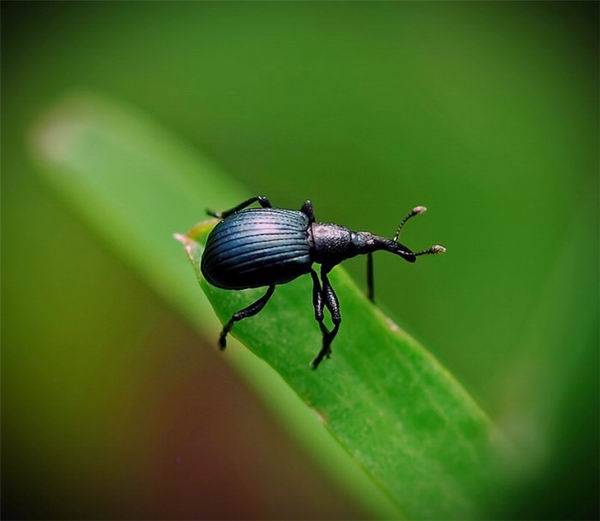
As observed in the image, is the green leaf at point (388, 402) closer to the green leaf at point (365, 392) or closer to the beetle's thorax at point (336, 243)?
the green leaf at point (365, 392)

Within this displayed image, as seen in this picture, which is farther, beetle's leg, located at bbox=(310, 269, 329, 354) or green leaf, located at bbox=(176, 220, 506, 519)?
beetle's leg, located at bbox=(310, 269, 329, 354)

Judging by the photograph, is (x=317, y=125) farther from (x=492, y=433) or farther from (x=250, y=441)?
(x=492, y=433)

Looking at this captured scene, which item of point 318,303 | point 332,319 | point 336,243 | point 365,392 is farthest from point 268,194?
point 365,392

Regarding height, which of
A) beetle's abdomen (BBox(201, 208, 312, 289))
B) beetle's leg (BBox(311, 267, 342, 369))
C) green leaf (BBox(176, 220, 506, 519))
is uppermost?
beetle's abdomen (BBox(201, 208, 312, 289))

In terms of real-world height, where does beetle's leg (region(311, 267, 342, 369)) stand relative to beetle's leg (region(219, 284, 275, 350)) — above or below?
below

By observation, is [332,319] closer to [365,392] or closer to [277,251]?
[365,392]

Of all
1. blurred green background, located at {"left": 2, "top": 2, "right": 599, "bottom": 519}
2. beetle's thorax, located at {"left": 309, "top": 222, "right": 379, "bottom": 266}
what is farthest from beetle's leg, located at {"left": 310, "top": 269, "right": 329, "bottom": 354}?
blurred green background, located at {"left": 2, "top": 2, "right": 599, "bottom": 519}

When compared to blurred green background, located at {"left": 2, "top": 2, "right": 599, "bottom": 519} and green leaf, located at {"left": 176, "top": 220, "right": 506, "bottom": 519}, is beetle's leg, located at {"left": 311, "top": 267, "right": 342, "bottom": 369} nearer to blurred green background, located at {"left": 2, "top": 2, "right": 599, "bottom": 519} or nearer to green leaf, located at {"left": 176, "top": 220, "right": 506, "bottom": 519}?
green leaf, located at {"left": 176, "top": 220, "right": 506, "bottom": 519}

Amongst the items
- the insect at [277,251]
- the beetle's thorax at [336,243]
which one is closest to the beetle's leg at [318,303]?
the insect at [277,251]
